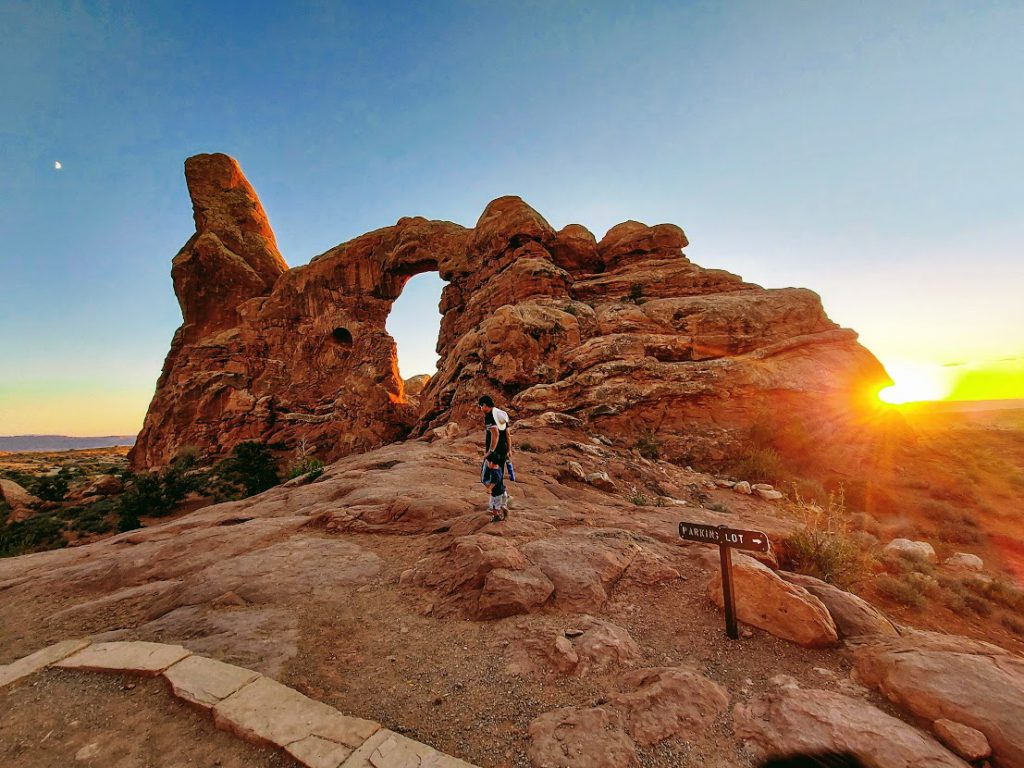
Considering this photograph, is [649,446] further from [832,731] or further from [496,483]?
[832,731]

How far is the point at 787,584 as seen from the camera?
422 cm

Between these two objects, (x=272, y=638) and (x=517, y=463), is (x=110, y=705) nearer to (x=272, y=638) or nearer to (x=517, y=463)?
(x=272, y=638)

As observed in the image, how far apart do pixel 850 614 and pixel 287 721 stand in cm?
543

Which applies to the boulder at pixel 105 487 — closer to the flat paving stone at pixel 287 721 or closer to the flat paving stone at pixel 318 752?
the flat paving stone at pixel 287 721

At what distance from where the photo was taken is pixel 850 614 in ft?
13.4

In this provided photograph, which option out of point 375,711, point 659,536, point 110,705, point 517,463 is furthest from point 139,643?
point 517,463

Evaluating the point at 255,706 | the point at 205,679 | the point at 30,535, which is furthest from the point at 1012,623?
the point at 30,535

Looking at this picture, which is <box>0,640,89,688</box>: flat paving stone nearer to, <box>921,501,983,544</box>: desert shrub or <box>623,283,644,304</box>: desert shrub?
<box>921,501,983,544</box>: desert shrub

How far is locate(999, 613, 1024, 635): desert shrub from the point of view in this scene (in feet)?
18.1

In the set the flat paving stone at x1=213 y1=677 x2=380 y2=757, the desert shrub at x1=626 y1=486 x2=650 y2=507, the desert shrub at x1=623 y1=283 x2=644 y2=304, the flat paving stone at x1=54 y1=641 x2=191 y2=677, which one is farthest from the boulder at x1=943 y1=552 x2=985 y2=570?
the desert shrub at x1=623 y1=283 x2=644 y2=304

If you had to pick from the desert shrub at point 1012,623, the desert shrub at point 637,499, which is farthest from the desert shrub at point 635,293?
the desert shrub at point 1012,623

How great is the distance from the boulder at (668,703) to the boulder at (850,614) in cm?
188

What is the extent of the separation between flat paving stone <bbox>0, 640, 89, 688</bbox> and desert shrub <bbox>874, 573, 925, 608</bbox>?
10.3 meters

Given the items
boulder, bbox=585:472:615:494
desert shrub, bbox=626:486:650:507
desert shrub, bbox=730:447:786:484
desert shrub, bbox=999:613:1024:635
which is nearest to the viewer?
desert shrub, bbox=999:613:1024:635
